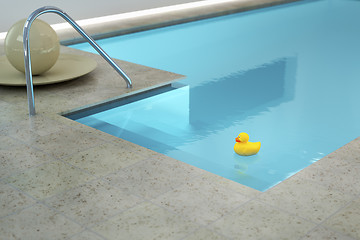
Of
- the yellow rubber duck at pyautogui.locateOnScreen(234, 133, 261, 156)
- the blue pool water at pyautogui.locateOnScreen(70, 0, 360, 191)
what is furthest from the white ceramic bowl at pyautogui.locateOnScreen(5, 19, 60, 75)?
the yellow rubber duck at pyautogui.locateOnScreen(234, 133, 261, 156)

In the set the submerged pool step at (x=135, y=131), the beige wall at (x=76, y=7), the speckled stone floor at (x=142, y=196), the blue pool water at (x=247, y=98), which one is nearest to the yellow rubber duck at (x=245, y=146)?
the blue pool water at (x=247, y=98)

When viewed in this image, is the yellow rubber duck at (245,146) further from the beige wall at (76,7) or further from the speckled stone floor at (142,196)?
the beige wall at (76,7)

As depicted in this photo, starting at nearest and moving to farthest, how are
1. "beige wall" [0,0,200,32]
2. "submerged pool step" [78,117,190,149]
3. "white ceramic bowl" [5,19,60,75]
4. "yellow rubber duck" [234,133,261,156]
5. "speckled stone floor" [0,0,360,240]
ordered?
"speckled stone floor" [0,0,360,240]
"yellow rubber duck" [234,133,261,156]
"submerged pool step" [78,117,190,149]
"white ceramic bowl" [5,19,60,75]
"beige wall" [0,0,200,32]

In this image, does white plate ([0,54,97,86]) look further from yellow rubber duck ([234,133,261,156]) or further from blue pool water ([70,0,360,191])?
yellow rubber duck ([234,133,261,156])

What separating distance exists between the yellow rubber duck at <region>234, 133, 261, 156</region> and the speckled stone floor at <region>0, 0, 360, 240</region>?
60 cm

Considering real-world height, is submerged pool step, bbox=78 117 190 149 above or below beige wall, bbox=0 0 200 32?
below

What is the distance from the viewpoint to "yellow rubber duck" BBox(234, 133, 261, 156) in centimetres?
331

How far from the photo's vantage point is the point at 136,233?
2.12 meters

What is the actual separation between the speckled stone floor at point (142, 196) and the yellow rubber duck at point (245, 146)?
1.96 feet

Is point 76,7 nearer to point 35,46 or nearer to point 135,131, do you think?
point 35,46

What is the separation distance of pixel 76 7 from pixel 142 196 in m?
6.33

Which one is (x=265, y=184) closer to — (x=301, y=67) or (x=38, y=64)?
(x=38, y=64)

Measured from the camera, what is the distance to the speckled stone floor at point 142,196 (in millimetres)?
2135

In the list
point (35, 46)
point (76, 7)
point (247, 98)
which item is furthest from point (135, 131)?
point (76, 7)
